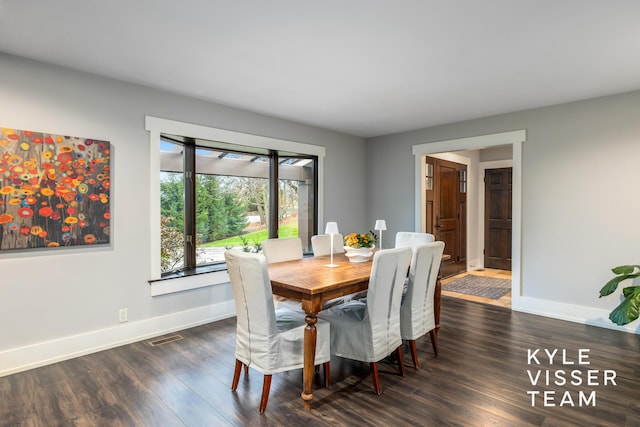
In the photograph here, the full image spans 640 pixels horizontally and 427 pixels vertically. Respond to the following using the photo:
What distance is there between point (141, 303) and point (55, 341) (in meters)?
0.69

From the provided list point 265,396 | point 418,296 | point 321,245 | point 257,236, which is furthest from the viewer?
point 257,236

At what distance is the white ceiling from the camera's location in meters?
2.03

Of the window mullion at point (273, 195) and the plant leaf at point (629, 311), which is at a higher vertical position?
the window mullion at point (273, 195)

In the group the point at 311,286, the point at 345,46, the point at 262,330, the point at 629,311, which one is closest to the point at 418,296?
the point at 311,286

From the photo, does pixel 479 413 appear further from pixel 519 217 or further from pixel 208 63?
pixel 208 63

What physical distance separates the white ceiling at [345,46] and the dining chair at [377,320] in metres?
1.48

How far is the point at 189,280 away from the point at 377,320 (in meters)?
2.20

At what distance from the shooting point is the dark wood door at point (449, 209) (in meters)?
5.46

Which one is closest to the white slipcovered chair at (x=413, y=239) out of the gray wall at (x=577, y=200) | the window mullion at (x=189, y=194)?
the gray wall at (x=577, y=200)

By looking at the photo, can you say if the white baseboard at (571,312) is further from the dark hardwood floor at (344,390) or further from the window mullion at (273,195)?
the window mullion at (273,195)

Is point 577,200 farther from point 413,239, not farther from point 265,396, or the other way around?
point 265,396

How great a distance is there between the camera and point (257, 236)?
177 inches

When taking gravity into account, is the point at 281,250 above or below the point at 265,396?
above

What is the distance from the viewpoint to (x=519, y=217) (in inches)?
164
